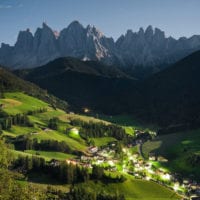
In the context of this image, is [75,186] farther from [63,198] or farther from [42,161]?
[42,161]

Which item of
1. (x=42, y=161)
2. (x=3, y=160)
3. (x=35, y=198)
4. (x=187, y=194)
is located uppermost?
(x=3, y=160)

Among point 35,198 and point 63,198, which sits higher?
point 35,198

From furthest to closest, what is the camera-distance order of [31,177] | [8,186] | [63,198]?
[31,177] < [63,198] < [8,186]

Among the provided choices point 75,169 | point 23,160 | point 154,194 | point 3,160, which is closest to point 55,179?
point 75,169

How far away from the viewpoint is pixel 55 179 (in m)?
182

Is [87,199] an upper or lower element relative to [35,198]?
lower

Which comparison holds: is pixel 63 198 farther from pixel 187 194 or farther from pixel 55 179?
pixel 187 194

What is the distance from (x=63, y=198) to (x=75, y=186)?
56.5ft

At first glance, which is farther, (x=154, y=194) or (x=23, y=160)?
(x=23, y=160)

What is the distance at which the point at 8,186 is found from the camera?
5134 centimetres

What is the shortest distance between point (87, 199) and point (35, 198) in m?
101

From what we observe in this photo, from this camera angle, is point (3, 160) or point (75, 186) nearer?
point (3, 160)

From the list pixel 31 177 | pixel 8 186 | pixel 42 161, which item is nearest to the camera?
pixel 8 186

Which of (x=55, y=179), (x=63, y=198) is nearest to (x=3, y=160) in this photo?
(x=63, y=198)
